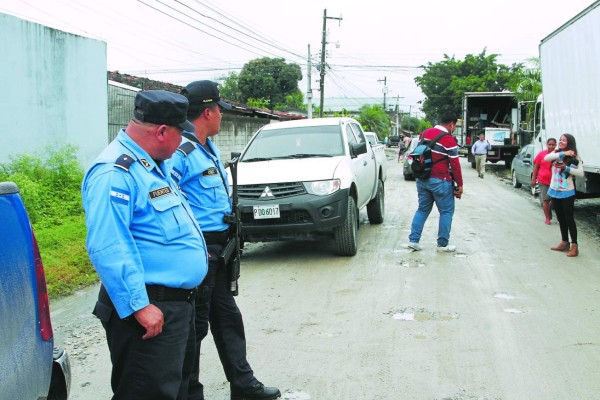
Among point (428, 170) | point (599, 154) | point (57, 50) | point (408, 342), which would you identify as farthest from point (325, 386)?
point (57, 50)

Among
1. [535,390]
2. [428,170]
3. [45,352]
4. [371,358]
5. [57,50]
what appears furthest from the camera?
[57,50]

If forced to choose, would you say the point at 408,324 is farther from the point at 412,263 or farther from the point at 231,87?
the point at 231,87

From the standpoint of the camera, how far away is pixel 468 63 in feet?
169

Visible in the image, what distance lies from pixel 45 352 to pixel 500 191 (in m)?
15.8

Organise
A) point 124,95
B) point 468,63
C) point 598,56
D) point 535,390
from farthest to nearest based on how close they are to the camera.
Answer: point 468,63 → point 124,95 → point 598,56 → point 535,390

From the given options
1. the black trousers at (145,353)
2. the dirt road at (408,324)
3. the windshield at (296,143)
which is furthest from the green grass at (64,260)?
the black trousers at (145,353)

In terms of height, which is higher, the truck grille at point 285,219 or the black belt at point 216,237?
the black belt at point 216,237

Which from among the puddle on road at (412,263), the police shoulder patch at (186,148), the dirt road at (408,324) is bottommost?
the dirt road at (408,324)

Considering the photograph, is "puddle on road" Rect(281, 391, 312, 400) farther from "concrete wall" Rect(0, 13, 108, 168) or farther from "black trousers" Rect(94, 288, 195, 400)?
"concrete wall" Rect(0, 13, 108, 168)

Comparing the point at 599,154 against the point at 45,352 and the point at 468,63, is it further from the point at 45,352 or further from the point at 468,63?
the point at 468,63

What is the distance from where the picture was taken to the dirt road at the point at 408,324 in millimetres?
4004

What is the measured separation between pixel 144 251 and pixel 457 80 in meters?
50.4

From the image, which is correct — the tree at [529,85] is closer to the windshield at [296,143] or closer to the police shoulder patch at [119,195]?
the windshield at [296,143]

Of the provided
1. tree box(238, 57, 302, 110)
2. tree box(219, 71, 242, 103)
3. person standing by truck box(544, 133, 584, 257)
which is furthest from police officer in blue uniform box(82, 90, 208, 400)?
tree box(219, 71, 242, 103)
